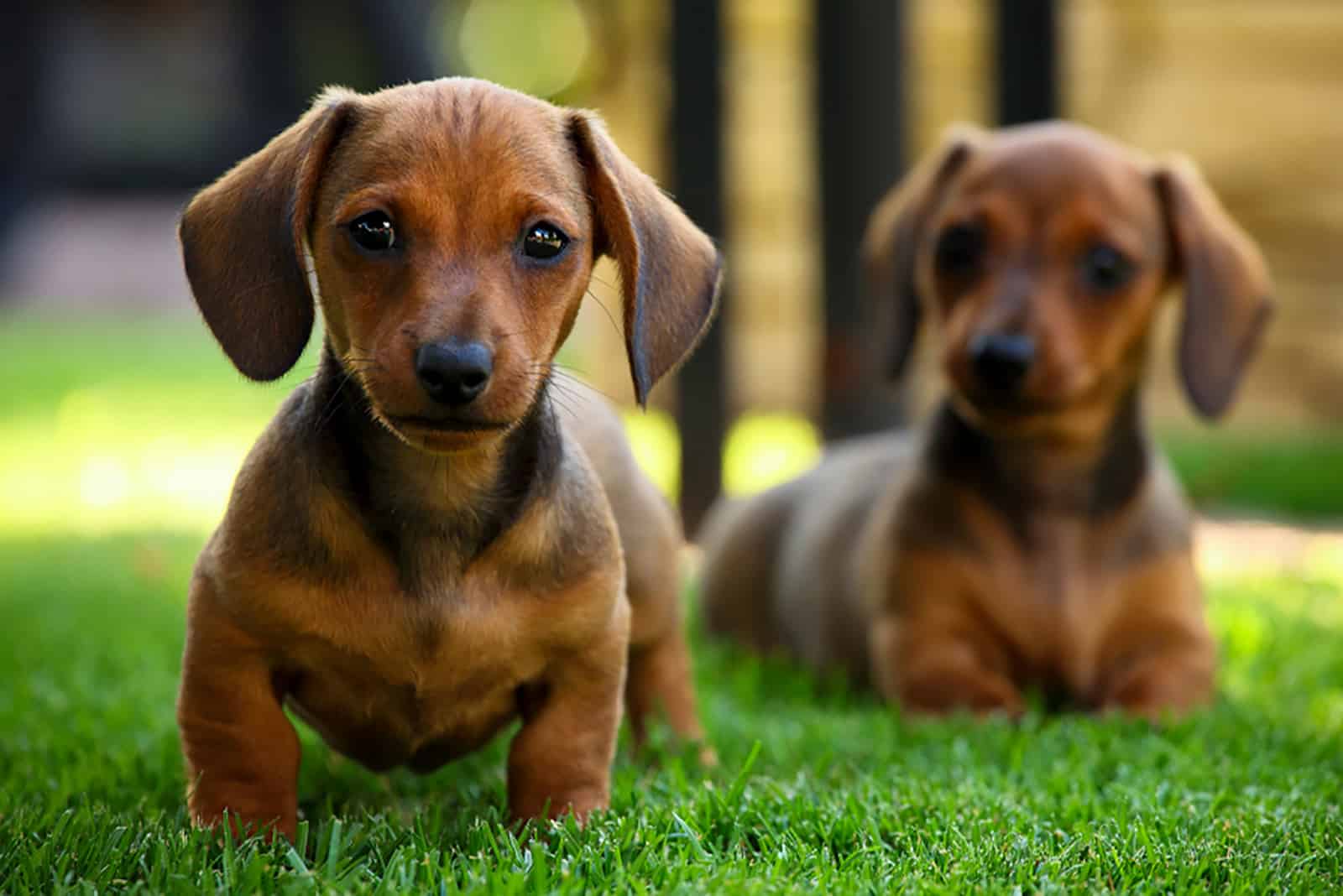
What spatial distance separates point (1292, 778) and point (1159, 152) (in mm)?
9897

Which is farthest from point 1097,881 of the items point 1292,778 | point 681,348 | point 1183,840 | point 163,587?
point 163,587

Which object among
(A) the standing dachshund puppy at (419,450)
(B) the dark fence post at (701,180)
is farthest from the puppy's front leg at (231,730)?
(B) the dark fence post at (701,180)

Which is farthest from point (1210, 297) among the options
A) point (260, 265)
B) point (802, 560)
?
point (260, 265)

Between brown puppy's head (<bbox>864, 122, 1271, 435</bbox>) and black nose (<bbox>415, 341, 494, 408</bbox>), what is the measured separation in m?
1.92

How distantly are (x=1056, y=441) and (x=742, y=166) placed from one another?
877cm

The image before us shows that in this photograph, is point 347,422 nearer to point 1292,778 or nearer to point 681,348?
point 681,348

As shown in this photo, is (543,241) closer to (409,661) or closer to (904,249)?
(409,661)

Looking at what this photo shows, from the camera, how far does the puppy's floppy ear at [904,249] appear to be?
5188mm

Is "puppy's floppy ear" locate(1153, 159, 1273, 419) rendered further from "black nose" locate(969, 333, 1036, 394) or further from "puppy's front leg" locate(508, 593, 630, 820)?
"puppy's front leg" locate(508, 593, 630, 820)

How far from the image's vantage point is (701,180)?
25.9 feet

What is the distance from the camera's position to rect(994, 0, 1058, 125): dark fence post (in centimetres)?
761

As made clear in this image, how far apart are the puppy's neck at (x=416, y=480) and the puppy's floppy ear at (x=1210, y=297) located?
7.52ft

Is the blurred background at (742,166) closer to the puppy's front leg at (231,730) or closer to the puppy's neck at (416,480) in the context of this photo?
the puppy's neck at (416,480)

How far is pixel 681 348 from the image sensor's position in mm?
3463
